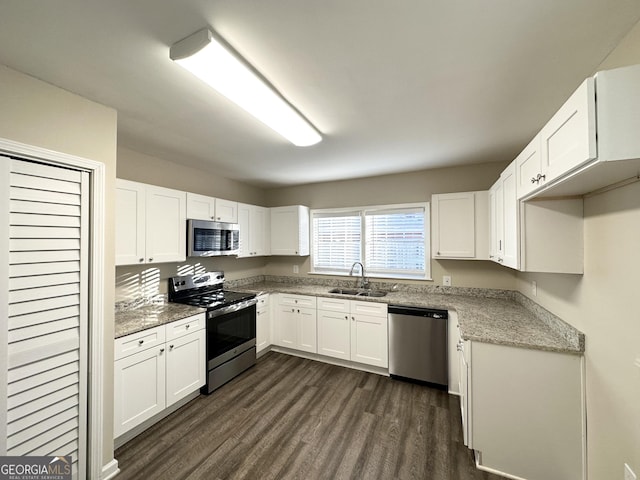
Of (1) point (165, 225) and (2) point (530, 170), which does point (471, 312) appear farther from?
(1) point (165, 225)

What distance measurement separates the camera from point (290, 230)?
4.04 meters

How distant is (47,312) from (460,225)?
3.54 meters

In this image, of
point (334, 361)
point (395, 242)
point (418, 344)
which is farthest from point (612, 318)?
point (334, 361)

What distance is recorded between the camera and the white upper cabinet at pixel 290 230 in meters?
3.98

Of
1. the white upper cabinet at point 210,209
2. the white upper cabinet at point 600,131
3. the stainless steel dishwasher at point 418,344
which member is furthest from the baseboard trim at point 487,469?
the white upper cabinet at point 210,209

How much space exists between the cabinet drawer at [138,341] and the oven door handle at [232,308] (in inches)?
20.1

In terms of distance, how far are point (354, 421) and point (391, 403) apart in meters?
0.47

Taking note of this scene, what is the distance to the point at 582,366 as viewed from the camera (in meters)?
1.59

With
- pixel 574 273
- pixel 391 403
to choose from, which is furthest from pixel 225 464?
pixel 574 273

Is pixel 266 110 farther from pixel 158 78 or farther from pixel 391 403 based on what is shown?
pixel 391 403

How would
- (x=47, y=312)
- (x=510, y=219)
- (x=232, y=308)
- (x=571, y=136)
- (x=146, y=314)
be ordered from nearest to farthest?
1. (x=571, y=136)
2. (x=47, y=312)
3. (x=510, y=219)
4. (x=146, y=314)
5. (x=232, y=308)

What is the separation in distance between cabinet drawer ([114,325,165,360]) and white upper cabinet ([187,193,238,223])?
1229 millimetres

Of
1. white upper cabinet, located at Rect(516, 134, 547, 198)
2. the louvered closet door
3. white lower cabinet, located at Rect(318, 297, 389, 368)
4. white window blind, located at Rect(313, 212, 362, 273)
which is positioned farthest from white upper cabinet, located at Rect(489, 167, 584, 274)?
the louvered closet door

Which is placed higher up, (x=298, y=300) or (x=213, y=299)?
(x=213, y=299)
